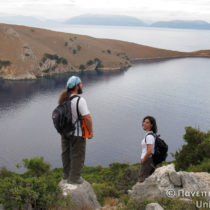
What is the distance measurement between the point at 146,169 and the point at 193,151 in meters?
11.3

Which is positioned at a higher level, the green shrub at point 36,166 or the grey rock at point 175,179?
the grey rock at point 175,179

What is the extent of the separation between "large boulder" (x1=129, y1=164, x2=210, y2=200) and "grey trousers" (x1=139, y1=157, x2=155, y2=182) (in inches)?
6.6

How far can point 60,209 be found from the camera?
726 centimetres

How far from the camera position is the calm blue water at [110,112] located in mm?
44219

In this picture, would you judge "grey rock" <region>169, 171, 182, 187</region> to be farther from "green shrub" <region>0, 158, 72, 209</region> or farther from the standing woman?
"green shrub" <region>0, 158, 72, 209</region>

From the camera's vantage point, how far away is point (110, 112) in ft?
208

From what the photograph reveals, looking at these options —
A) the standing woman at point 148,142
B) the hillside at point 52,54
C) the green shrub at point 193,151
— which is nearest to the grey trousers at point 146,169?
the standing woman at point 148,142

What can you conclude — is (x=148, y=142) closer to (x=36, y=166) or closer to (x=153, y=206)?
(x=153, y=206)

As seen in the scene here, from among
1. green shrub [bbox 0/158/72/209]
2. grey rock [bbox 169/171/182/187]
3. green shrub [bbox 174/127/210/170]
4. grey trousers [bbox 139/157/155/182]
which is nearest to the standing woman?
grey trousers [bbox 139/157/155/182]

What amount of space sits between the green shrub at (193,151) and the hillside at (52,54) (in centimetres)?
9334

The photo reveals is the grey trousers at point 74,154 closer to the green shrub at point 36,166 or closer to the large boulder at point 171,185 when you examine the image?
the large boulder at point 171,185

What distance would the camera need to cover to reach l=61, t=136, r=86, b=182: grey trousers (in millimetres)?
7930

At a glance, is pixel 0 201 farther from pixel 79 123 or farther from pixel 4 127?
pixel 4 127

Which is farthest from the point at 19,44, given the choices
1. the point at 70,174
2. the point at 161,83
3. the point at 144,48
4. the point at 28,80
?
the point at 70,174
